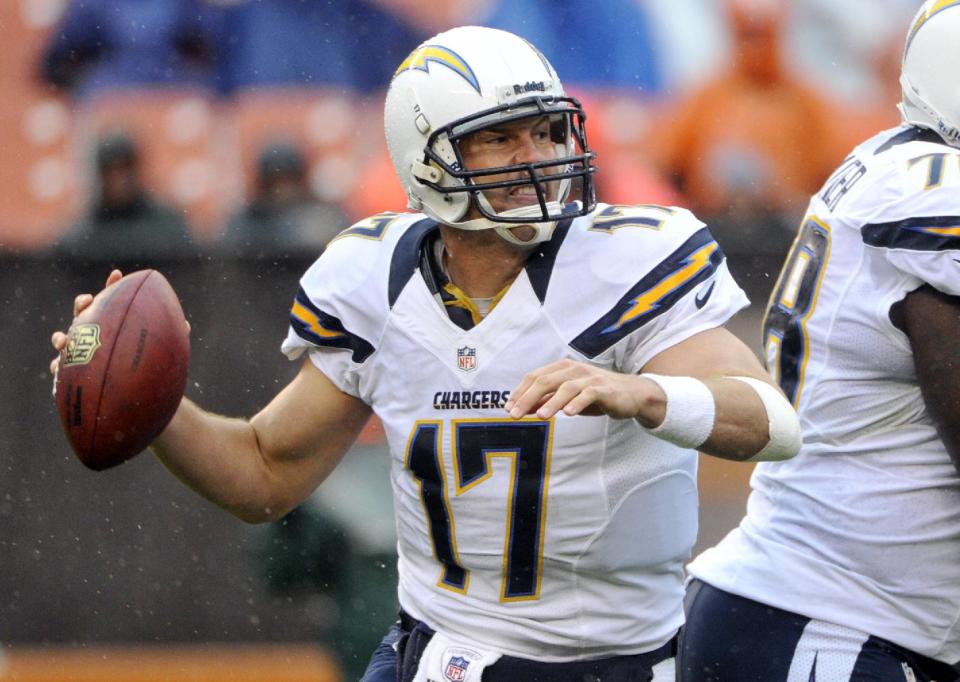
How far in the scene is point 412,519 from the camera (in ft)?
7.98

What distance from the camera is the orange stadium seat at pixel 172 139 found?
4.73 m

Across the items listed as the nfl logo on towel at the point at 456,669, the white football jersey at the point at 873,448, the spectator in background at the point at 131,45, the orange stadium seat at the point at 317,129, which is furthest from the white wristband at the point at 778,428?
the spectator in background at the point at 131,45

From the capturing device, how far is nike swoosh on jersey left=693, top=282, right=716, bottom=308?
2.25m

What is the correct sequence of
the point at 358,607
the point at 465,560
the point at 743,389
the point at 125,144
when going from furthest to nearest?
the point at 125,144
the point at 358,607
the point at 465,560
the point at 743,389

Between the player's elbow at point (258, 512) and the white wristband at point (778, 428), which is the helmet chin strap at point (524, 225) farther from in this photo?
the player's elbow at point (258, 512)

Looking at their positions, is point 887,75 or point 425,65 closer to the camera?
point 425,65

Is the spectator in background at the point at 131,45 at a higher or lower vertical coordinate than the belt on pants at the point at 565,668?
higher

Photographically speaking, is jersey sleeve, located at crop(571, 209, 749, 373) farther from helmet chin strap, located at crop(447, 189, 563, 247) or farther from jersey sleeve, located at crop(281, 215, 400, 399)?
jersey sleeve, located at crop(281, 215, 400, 399)

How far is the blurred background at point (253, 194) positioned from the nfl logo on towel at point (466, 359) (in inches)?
86.5

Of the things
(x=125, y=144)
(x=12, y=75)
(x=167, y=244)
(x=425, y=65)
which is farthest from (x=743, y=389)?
(x=12, y=75)

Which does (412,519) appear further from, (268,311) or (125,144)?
(125,144)

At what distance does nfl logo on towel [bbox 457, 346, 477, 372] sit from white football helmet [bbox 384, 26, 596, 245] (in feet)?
0.66

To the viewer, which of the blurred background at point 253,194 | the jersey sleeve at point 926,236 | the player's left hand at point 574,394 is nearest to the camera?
the player's left hand at point 574,394

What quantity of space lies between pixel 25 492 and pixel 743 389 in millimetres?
3126
